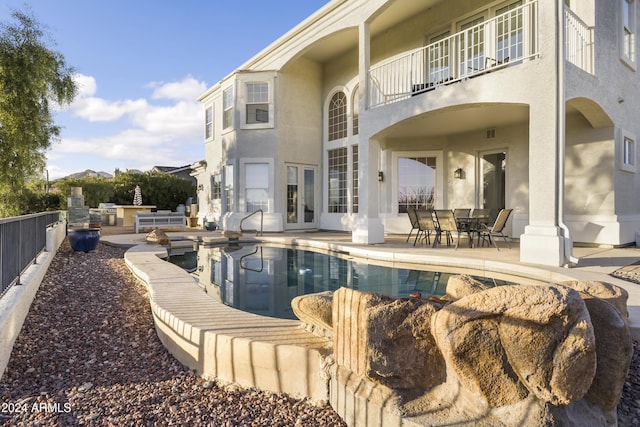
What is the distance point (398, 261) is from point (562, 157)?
3.13 meters

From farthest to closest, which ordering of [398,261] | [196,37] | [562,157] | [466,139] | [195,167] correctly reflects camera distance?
[195,167], [196,37], [466,139], [398,261], [562,157]

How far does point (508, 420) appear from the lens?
174 centimetres

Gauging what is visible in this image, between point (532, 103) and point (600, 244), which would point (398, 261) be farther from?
point (600, 244)

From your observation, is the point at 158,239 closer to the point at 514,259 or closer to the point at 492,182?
the point at 514,259

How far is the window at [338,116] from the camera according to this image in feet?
40.7

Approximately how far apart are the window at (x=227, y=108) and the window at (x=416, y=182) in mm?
6493

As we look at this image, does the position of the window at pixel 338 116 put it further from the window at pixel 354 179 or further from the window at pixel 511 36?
the window at pixel 511 36

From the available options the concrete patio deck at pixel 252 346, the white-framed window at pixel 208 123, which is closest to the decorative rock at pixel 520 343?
the concrete patio deck at pixel 252 346

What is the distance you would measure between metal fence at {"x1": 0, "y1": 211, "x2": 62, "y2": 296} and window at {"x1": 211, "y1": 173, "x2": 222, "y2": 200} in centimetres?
869

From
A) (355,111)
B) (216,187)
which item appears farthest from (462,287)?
(216,187)

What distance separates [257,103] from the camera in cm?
1273

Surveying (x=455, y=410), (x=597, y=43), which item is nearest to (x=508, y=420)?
(x=455, y=410)

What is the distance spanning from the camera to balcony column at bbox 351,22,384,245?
8789mm

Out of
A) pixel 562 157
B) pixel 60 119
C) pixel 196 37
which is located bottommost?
pixel 562 157
